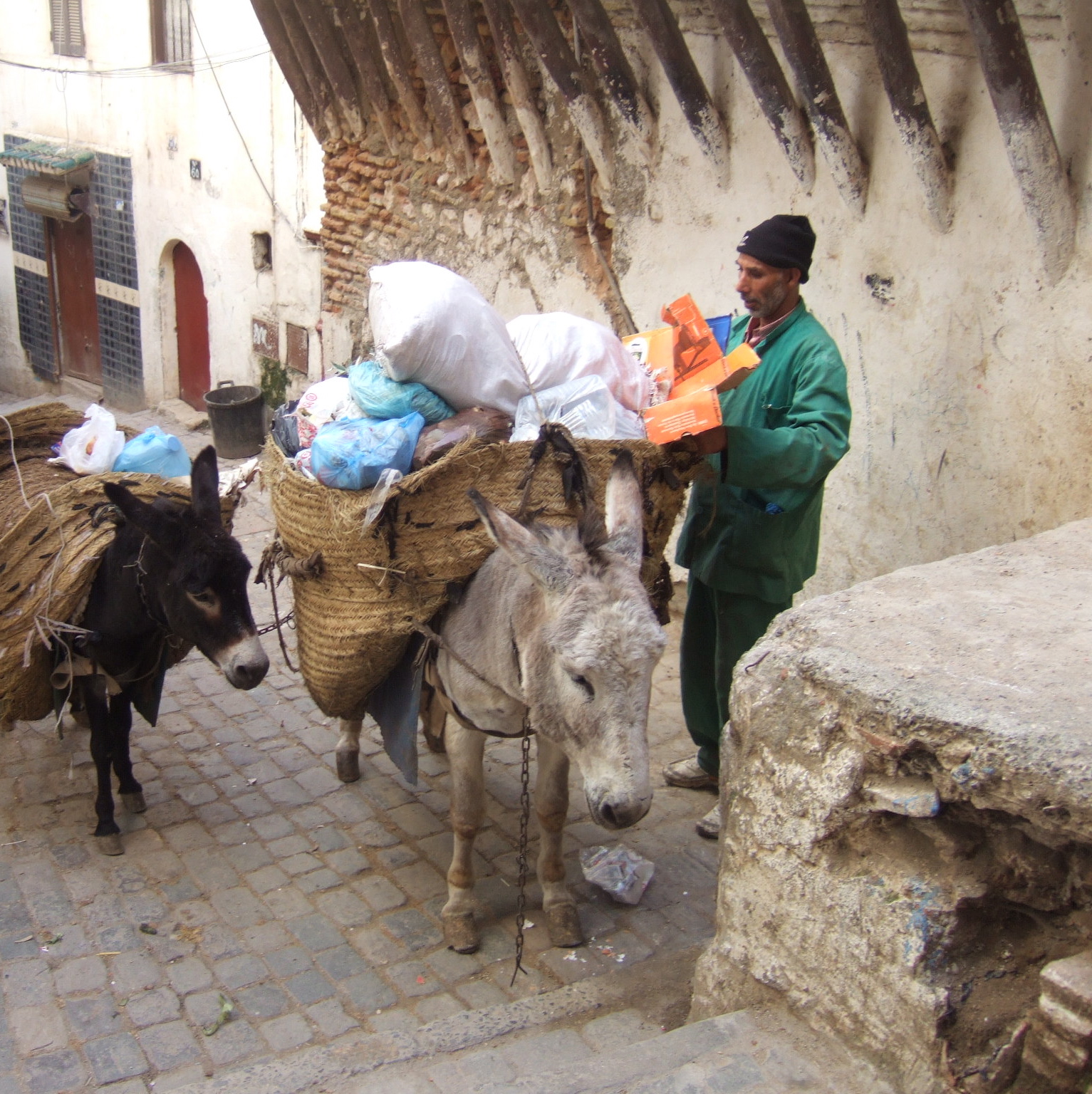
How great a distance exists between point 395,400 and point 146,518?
1.08m

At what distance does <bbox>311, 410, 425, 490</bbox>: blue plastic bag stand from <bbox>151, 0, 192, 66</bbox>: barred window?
33.5 ft

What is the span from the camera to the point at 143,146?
13.1 m

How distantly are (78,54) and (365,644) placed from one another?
12.9 m

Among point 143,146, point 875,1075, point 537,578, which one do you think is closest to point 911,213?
point 537,578

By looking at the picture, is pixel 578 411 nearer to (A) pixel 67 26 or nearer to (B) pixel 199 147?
(B) pixel 199 147

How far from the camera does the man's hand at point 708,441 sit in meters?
3.80

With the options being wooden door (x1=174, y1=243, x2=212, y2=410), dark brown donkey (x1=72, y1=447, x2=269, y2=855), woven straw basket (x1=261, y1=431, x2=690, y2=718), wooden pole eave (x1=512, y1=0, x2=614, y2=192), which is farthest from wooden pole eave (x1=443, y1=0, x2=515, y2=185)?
wooden door (x1=174, y1=243, x2=212, y2=410)

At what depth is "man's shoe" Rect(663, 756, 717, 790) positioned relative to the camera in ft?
16.2

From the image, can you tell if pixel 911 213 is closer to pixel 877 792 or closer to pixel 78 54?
pixel 877 792

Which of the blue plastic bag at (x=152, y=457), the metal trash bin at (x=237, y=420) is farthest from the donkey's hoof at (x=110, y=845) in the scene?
the metal trash bin at (x=237, y=420)

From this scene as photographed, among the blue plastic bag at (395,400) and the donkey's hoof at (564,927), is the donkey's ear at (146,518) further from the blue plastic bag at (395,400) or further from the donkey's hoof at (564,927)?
the donkey's hoof at (564,927)

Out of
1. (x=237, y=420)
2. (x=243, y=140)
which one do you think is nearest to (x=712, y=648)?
(x=237, y=420)

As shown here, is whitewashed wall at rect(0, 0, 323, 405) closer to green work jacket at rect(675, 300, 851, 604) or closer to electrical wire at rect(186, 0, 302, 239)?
electrical wire at rect(186, 0, 302, 239)

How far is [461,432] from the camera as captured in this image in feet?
12.1
